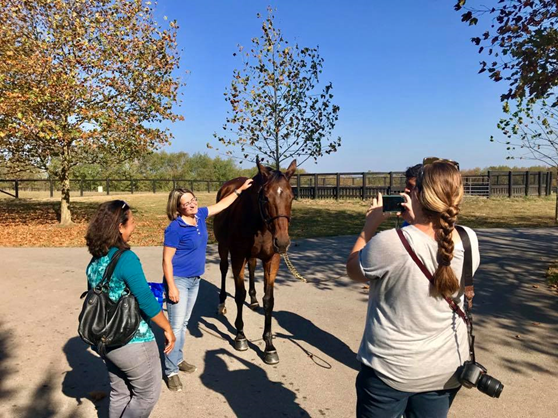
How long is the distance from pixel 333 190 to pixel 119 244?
2630 cm

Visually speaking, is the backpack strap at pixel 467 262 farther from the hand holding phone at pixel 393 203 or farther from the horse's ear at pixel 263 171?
the horse's ear at pixel 263 171

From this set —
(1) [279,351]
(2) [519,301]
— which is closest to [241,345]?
(1) [279,351]

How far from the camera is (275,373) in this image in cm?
382

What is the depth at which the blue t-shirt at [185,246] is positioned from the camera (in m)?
3.45

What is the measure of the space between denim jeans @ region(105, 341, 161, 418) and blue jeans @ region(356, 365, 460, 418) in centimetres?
140

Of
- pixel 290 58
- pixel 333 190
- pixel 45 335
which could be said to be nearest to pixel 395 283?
pixel 45 335

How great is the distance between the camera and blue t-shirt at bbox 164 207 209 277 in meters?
3.45

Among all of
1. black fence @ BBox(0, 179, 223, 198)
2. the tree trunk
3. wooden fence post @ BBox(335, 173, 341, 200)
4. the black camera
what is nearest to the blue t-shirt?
the black camera

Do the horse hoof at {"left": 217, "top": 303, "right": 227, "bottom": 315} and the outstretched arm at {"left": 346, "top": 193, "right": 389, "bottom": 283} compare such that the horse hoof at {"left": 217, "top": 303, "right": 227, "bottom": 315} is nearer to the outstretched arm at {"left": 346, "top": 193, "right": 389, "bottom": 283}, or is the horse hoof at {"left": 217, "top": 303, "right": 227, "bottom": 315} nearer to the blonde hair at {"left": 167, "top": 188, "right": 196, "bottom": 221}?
the blonde hair at {"left": 167, "top": 188, "right": 196, "bottom": 221}

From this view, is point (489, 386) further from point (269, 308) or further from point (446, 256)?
point (269, 308)

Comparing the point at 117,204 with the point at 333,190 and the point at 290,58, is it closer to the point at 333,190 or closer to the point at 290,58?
the point at 290,58

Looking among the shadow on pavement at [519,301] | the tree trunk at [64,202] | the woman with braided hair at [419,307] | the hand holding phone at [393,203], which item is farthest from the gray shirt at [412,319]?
the tree trunk at [64,202]

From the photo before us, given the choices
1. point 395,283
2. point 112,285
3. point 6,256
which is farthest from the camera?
point 6,256

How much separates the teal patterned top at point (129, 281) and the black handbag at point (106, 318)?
33mm
